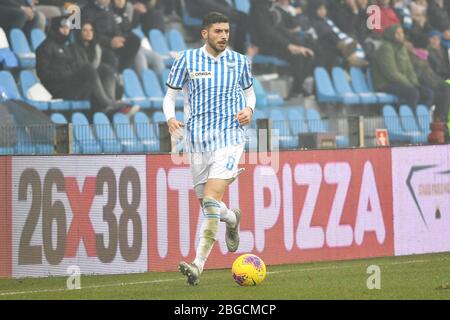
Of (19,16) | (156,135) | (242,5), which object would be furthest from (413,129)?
(19,16)

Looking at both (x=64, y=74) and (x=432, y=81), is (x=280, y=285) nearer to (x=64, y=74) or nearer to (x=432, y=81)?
(x=64, y=74)

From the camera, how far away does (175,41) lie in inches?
866

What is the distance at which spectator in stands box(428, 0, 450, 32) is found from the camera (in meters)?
28.0

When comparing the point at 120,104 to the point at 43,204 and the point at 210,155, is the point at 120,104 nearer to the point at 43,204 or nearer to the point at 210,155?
the point at 43,204

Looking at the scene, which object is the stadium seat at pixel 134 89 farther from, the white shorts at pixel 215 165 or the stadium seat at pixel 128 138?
the white shorts at pixel 215 165

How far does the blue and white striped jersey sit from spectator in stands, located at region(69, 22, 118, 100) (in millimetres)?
8655

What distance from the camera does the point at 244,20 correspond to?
75.3 ft

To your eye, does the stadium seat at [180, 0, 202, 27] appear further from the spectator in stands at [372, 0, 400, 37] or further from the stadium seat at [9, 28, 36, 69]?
the spectator in stands at [372, 0, 400, 37]

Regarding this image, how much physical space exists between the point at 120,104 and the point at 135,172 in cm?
642

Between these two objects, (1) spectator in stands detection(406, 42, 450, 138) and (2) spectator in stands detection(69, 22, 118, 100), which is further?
(1) spectator in stands detection(406, 42, 450, 138)

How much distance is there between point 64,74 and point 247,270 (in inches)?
382

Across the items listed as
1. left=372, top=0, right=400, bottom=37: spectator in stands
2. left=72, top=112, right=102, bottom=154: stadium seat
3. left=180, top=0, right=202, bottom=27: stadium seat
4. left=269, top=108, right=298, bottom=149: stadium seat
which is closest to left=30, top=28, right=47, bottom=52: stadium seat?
left=72, top=112, right=102, bottom=154: stadium seat

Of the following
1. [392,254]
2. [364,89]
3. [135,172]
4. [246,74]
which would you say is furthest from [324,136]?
[364,89]

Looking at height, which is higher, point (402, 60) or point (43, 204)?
point (402, 60)
